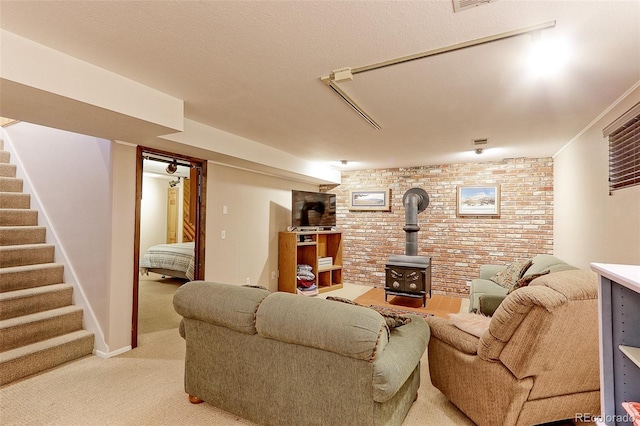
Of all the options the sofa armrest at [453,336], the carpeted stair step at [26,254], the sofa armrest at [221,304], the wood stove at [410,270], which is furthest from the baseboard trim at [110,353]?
the wood stove at [410,270]

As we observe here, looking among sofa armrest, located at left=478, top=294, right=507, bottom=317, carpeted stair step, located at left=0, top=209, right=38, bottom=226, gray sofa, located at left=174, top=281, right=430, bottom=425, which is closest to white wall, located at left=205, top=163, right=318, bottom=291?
carpeted stair step, located at left=0, top=209, right=38, bottom=226

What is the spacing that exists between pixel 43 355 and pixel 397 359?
300cm

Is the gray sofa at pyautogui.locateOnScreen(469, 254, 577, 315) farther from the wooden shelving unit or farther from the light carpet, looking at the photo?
the wooden shelving unit

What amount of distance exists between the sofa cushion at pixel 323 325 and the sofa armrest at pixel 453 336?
2.11 ft

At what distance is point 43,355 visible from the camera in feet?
8.61

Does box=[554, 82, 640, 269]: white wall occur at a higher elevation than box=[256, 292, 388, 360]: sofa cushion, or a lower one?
higher

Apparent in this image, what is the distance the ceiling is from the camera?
147 cm

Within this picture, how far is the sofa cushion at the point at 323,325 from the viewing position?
4.85ft

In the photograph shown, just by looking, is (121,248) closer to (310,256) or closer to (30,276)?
(30,276)

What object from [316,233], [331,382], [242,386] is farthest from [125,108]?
[316,233]

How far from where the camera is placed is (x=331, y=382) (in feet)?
5.29

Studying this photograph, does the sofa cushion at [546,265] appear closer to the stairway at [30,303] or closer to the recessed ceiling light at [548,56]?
the recessed ceiling light at [548,56]

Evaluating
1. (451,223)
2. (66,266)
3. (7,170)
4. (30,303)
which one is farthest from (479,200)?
(7,170)

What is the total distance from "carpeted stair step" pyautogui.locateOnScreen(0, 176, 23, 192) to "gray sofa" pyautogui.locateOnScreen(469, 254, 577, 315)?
18.0 feet
